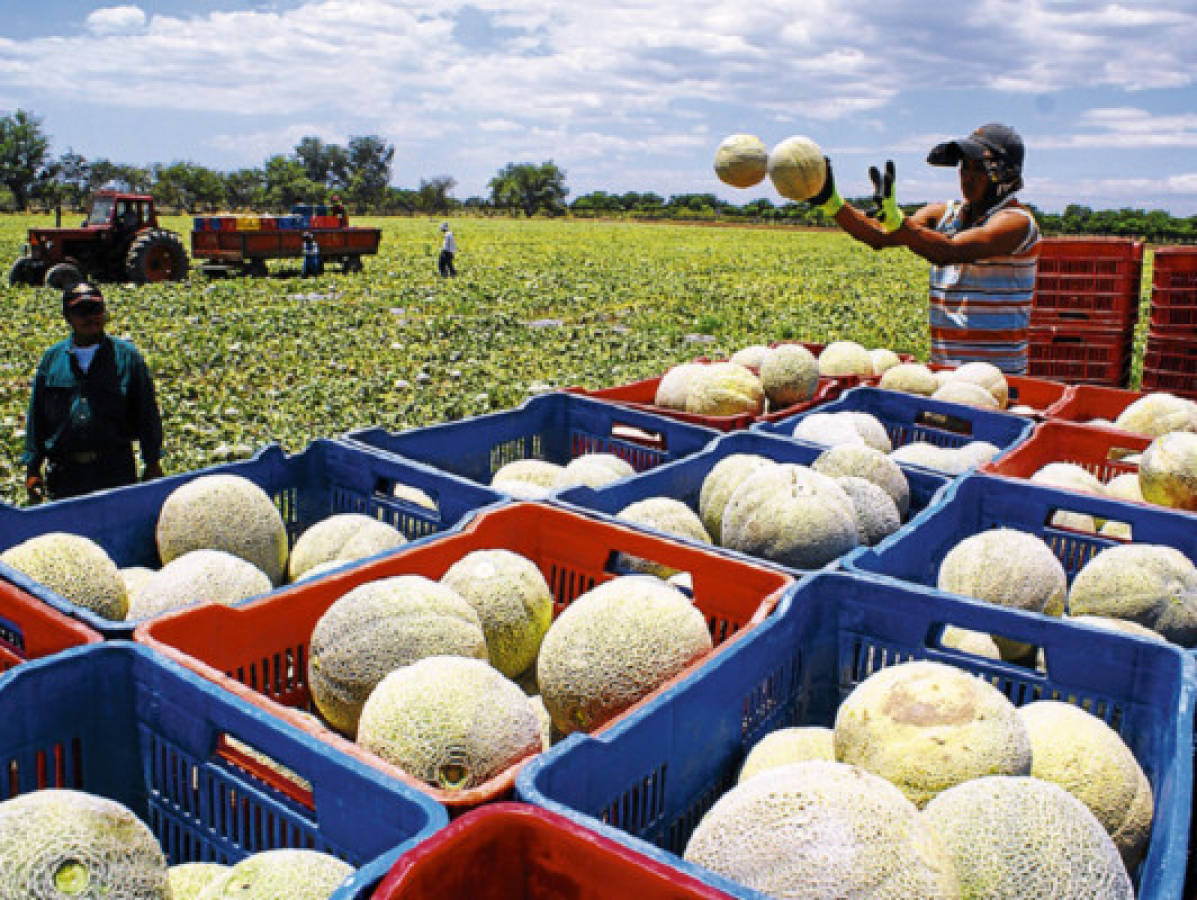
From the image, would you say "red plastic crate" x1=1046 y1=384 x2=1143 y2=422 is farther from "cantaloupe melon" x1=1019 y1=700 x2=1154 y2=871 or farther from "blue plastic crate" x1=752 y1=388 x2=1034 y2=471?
"cantaloupe melon" x1=1019 y1=700 x2=1154 y2=871

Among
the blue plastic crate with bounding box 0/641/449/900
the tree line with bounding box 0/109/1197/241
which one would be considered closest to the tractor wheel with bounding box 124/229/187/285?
the blue plastic crate with bounding box 0/641/449/900

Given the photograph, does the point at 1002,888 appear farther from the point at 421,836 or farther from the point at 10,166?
the point at 10,166

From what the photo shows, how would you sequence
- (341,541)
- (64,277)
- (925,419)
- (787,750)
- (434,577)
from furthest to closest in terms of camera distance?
(64,277) → (925,419) → (341,541) → (434,577) → (787,750)

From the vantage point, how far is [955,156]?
605 centimetres

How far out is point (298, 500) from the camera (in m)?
4.34

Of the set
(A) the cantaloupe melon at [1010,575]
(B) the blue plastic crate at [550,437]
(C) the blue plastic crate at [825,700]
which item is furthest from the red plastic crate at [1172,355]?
(C) the blue plastic crate at [825,700]

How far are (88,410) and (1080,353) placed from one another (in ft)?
23.6

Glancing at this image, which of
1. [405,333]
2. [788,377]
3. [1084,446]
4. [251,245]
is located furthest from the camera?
[251,245]

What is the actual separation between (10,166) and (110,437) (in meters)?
91.5

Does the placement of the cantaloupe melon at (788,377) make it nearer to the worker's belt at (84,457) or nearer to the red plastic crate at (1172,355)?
the red plastic crate at (1172,355)

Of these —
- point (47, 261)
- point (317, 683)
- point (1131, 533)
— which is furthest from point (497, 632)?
point (47, 261)

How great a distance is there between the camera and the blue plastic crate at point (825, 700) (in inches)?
80.1

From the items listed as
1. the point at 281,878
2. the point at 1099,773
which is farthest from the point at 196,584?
the point at 1099,773

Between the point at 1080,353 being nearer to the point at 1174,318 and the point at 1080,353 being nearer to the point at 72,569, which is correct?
the point at 1174,318
